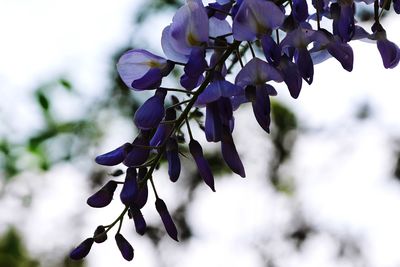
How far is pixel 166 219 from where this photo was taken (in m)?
0.63

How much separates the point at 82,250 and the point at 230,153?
0.51 feet

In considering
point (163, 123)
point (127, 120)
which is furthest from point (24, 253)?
point (163, 123)

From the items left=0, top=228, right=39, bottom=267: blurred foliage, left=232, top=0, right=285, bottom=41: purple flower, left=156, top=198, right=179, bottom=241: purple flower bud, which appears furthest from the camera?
left=0, top=228, right=39, bottom=267: blurred foliage

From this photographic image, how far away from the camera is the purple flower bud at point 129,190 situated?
0.60 meters

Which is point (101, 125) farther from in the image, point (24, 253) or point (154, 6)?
point (24, 253)

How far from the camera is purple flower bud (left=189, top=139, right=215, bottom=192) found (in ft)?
A: 1.94

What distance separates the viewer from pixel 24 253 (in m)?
3.29

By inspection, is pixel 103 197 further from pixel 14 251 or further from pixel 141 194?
pixel 14 251

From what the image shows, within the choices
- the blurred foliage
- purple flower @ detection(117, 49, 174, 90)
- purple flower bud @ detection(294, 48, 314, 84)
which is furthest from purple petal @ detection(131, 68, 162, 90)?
the blurred foliage

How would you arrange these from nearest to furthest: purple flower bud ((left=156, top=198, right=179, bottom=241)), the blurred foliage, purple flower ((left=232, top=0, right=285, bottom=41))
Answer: purple flower ((left=232, top=0, right=285, bottom=41)) → purple flower bud ((left=156, top=198, right=179, bottom=241)) → the blurred foliage

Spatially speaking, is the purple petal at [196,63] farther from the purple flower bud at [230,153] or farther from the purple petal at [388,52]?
the purple petal at [388,52]

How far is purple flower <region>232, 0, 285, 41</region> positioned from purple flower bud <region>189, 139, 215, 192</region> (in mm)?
109

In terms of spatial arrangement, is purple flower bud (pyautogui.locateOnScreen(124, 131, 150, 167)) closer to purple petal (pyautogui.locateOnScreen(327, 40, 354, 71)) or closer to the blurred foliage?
purple petal (pyautogui.locateOnScreen(327, 40, 354, 71))

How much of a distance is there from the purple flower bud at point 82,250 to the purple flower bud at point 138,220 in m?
0.06
